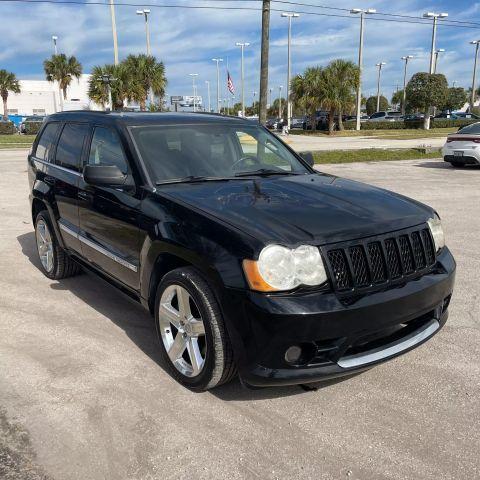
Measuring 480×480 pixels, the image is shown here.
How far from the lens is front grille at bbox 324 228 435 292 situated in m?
2.77

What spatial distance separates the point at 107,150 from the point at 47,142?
5.14 ft

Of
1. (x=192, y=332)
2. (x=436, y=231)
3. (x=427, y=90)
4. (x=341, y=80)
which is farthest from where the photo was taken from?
(x=427, y=90)

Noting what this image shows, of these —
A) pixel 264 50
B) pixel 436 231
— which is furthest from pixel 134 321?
pixel 264 50

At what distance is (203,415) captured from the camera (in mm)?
2957

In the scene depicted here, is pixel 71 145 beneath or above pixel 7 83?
beneath

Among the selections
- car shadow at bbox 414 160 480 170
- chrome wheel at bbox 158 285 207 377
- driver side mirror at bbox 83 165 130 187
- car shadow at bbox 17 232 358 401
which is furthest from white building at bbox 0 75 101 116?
chrome wheel at bbox 158 285 207 377

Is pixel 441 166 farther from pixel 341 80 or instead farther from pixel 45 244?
pixel 341 80

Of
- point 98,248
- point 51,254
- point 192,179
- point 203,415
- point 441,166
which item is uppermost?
point 192,179

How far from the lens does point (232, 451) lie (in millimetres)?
2643

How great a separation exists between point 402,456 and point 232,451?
0.89 meters

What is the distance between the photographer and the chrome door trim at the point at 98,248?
12.1ft

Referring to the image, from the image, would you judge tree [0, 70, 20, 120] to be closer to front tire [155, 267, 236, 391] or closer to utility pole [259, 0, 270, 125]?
utility pole [259, 0, 270, 125]

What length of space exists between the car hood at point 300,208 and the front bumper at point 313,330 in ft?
1.15

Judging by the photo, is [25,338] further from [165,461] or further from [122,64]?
[122,64]
